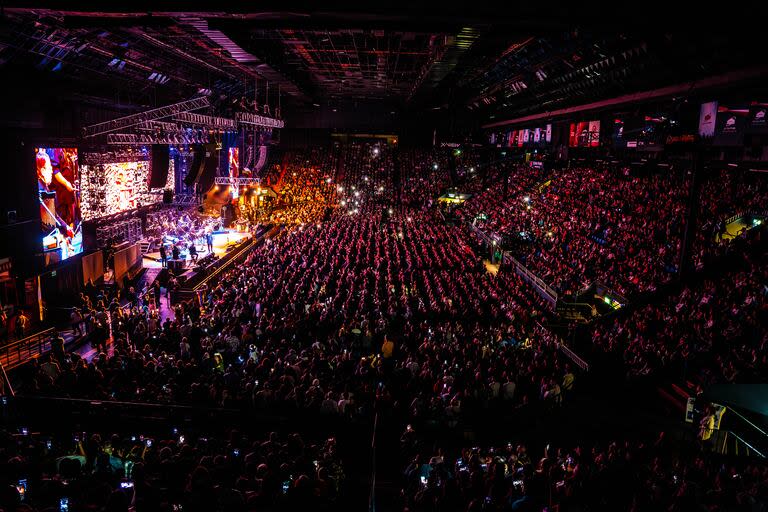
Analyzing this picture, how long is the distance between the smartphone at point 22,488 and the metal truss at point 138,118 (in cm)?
1191

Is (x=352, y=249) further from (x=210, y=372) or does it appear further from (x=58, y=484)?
(x=58, y=484)

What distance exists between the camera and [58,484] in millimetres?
5609

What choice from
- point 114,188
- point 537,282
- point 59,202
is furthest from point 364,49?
point 114,188

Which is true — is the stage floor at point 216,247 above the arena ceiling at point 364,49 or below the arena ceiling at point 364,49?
below

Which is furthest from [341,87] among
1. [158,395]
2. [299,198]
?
[158,395]

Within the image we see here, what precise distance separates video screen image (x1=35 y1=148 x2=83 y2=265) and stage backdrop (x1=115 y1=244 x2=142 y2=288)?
232cm

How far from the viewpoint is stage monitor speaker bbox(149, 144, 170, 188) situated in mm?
24062

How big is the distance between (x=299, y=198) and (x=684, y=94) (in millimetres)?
27582

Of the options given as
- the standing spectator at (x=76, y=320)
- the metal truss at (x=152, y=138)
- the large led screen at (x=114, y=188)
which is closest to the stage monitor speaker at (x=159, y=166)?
the large led screen at (x=114, y=188)

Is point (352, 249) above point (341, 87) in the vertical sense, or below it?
below

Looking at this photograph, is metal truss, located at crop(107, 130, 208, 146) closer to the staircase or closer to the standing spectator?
the standing spectator

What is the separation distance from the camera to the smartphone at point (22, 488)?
17.7 feet

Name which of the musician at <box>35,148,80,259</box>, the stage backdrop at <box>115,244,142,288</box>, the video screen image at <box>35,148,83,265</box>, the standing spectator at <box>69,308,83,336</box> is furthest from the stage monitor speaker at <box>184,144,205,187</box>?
the standing spectator at <box>69,308,83,336</box>

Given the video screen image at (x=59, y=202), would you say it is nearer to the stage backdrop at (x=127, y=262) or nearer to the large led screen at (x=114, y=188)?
the large led screen at (x=114, y=188)
